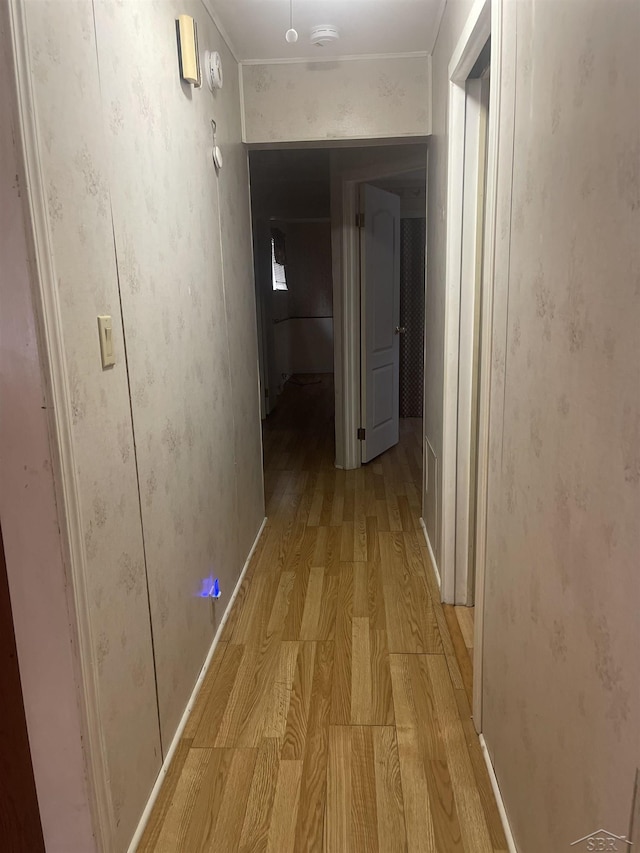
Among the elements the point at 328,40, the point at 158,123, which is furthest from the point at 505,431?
the point at 328,40

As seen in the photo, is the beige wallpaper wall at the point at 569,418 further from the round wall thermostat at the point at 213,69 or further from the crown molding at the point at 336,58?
the crown molding at the point at 336,58

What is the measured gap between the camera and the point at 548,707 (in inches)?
45.3

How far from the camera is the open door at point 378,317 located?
168 inches

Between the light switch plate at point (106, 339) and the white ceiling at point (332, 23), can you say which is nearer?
the light switch plate at point (106, 339)

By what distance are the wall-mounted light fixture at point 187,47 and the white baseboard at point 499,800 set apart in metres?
2.32

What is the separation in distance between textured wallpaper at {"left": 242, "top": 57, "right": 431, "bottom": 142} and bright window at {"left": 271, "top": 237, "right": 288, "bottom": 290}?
15.6 ft

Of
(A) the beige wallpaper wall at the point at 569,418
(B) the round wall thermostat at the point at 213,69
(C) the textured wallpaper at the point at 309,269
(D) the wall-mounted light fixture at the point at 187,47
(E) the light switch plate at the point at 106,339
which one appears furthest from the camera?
(C) the textured wallpaper at the point at 309,269

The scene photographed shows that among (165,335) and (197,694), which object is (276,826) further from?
(165,335)

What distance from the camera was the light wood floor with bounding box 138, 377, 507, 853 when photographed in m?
1.56

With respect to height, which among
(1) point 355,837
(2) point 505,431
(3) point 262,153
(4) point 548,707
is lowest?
(1) point 355,837

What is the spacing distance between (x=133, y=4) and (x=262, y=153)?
10.1 feet

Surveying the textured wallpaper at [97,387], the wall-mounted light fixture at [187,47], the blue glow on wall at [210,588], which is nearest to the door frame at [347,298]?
the wall-mounted light fixture at [187,47]

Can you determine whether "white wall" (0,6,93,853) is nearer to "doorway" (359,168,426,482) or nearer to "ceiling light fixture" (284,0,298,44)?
"ceiling light fixture" (284,0,298,44)

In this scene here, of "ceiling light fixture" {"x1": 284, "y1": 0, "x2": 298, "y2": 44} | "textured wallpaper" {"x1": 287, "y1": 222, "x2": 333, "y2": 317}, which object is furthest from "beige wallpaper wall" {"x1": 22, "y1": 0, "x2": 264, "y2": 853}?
"textured wallpaper" {"x1": 287, "y1": 222, "x2": 333, "y2": 317}
